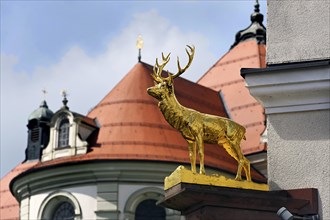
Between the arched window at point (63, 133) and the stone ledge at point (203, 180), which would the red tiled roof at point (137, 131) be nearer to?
the arched window at point (63, 133)

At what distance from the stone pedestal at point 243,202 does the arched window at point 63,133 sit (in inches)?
890

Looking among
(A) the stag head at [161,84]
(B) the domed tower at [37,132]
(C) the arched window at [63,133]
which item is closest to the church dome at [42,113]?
(B) the domed tower at [37,132]

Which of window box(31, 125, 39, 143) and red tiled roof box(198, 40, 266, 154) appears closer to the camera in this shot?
red tiled roof box(198, 40, 266, 154)

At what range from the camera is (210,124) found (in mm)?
7766

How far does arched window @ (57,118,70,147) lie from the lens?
1179 inches

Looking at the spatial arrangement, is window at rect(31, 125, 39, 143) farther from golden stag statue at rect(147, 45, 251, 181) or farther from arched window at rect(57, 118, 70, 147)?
golden stag statue at rect(147, 45, 251, 181)

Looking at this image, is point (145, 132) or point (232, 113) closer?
point (145, 132)

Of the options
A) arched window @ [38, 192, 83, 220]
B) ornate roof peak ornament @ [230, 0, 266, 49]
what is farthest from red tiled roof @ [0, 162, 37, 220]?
ornate roof peak ornament @ [230, 0, 266, 49]

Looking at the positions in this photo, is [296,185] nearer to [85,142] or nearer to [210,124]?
[210,124]

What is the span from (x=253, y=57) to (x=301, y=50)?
94.6ft

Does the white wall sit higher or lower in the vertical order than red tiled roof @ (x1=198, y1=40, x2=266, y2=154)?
lower

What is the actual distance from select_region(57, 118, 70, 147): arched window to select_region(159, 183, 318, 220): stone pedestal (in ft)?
74.1

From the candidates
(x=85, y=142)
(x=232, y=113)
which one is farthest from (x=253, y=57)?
(x=85, y=142)

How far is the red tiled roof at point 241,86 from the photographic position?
108ft
